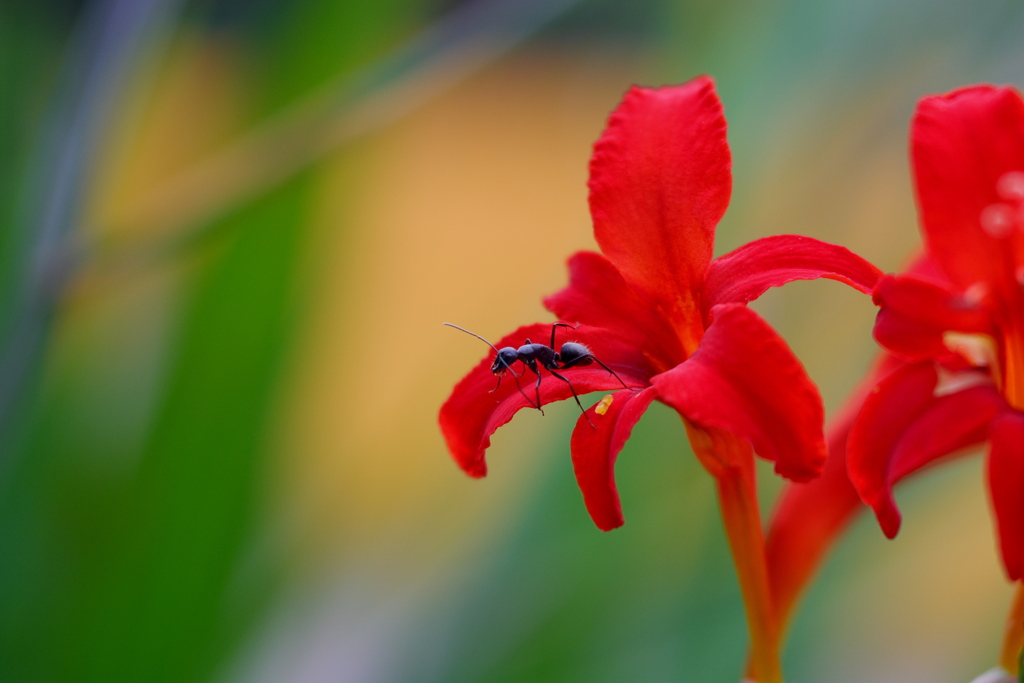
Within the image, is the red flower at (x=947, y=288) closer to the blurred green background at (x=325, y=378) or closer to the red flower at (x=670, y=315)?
the red flower at (x=670, y=315)

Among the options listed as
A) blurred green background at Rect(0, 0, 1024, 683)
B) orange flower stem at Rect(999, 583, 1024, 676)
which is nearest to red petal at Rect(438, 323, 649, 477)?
orange flower stem at Rect(999, 583, 1024, 676)

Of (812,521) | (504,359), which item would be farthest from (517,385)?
(812,521)

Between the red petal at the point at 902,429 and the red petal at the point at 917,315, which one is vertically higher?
the red petal at the point at 917,315

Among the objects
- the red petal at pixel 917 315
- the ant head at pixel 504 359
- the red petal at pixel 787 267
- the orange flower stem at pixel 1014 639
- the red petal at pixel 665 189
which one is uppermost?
the red petal at pixel 665 189

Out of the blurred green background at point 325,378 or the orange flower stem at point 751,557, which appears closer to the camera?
the orange flower stem at point 751,557

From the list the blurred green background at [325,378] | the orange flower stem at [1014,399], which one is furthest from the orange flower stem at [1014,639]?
the blurred green background at [325,378]

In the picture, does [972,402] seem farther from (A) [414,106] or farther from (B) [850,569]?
(B) [850,569]

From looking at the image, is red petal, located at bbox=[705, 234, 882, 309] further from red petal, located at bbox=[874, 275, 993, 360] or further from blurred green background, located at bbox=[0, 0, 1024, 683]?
blurred green background, located at bbox=[0, 0, 1024, 683]
